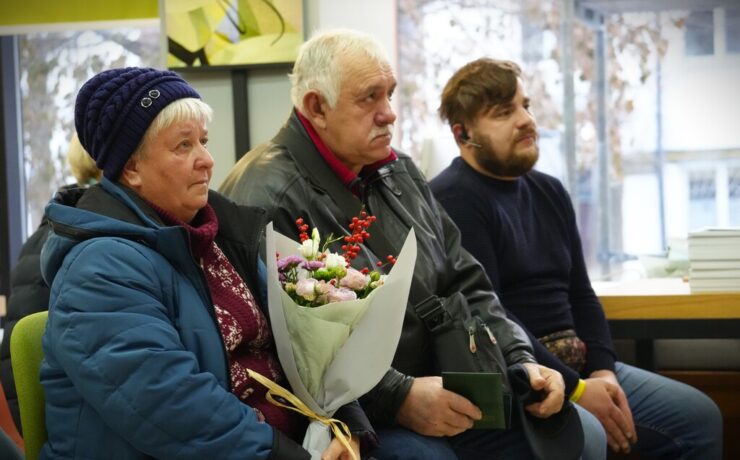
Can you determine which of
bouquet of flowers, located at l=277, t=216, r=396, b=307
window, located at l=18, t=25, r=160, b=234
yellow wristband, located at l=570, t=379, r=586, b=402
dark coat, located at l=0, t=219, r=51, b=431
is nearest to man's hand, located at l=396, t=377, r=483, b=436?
bouquet of flowers, located at l=277, t=216, r=396, b=307

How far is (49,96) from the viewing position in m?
5.97

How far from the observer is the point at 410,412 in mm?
2230

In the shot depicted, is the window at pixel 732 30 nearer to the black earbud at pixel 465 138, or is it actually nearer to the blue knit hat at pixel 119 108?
the black earbud at pixel 465 138

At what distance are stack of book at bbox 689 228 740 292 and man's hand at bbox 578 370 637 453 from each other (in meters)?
0.57

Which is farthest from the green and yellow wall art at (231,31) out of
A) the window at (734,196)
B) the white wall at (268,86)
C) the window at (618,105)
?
the window at (734,196)

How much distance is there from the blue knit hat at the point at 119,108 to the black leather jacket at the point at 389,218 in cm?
49

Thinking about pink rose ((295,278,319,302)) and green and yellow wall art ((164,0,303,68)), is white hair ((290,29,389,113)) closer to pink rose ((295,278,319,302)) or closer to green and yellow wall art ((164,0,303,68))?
pink rose ((295,278,319,302))

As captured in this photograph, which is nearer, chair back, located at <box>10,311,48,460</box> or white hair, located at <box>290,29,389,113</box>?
chair back, located at <box>10,311,48,460</box>

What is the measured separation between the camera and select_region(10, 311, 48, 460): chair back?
1.84 metres

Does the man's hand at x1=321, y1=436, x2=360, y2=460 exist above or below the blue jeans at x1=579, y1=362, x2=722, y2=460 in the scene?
above

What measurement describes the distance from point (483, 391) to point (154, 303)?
74 centimetres

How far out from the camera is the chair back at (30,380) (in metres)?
1.84

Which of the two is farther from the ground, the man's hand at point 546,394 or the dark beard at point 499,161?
the dark beard at point 499,161

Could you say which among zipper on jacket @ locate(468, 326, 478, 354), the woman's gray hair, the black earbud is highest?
the woman's gray hair
